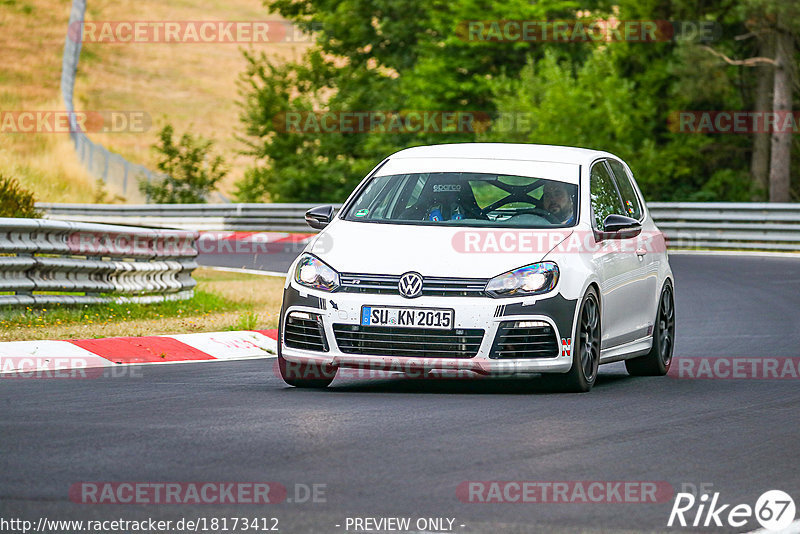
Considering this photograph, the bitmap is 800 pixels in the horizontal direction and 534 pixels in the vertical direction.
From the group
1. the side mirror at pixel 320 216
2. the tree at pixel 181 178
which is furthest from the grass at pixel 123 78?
the side mirror at pixel 320 216

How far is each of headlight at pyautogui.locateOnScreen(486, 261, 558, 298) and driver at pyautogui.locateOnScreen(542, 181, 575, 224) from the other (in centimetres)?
93

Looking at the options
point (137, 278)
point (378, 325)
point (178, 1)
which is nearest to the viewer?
point (378, 325)

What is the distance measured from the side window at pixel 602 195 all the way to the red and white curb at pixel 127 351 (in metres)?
3.50

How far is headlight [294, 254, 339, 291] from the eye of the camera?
9789mm

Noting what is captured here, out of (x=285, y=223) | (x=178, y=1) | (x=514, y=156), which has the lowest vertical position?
(x=285, y=223)

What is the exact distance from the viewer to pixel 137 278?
52.0 feet

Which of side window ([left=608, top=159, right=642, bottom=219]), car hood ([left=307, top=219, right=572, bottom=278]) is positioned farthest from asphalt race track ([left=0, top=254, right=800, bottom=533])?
side window ([left=608, top=159, right=642, bottom=219])

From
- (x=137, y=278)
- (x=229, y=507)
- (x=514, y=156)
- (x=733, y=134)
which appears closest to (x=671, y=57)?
(x=733, y=134)

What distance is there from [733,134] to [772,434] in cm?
3386

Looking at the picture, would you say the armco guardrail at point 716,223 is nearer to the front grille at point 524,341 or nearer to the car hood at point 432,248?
the car hood at point 432,248

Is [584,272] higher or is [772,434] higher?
[584,272]

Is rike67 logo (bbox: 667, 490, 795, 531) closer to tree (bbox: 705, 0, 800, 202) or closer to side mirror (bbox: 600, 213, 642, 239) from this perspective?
side mirror (bbox: 600, 213, 642, 239)

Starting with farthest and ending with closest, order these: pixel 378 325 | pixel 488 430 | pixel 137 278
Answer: pixel 137 278, pixel 378 325, pixel 488 430

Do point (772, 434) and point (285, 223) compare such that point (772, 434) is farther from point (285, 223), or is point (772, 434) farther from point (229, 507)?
point (285, 223)
